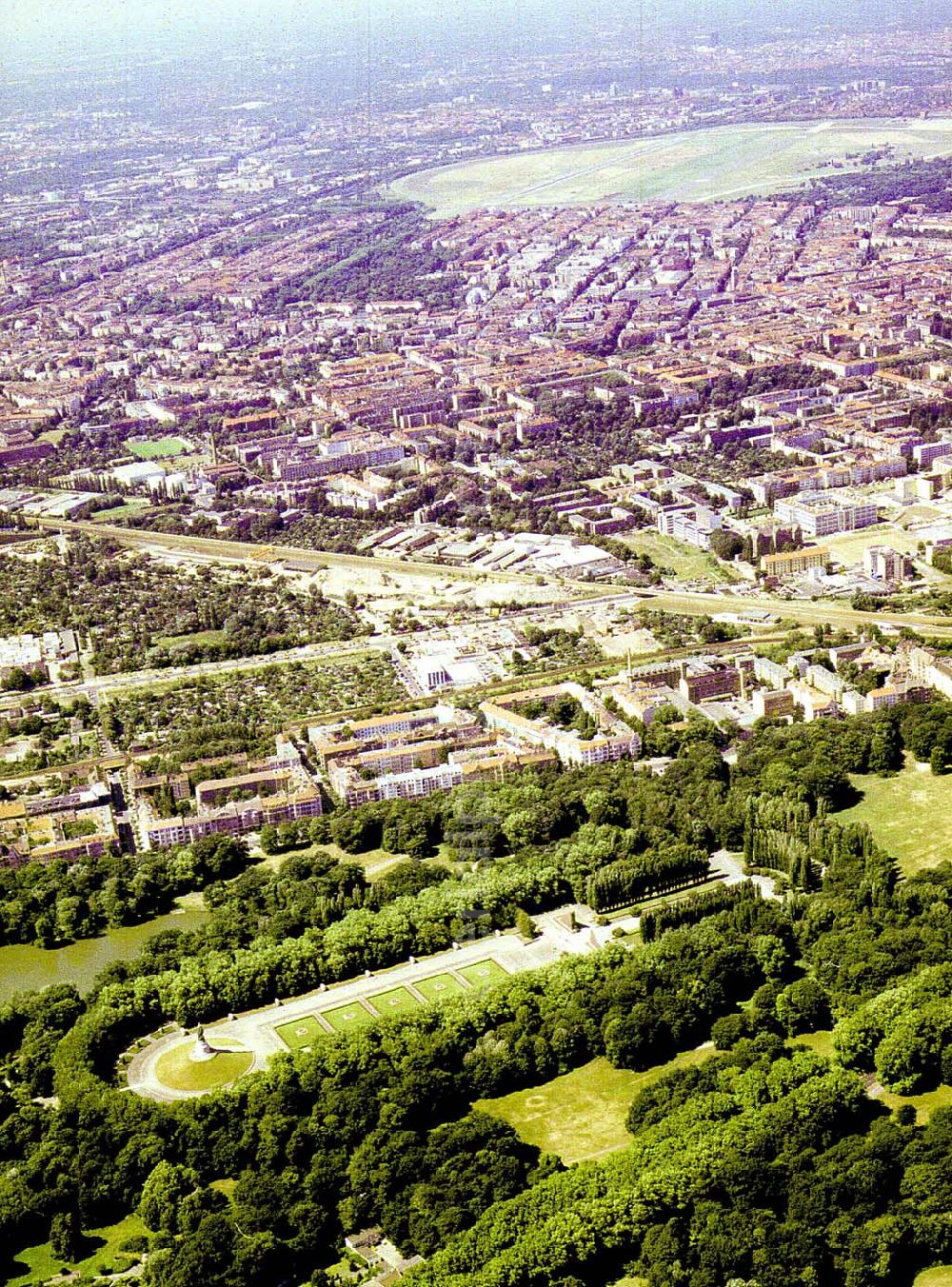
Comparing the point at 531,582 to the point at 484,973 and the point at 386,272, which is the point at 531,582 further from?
the point at 386,272

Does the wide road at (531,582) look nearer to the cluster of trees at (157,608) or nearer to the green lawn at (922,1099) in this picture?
the cluster of trees at (157,608)

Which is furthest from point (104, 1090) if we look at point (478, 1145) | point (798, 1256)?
point (798, 1256)

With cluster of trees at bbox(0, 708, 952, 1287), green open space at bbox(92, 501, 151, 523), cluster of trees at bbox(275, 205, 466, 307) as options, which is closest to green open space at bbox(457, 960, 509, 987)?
cluster of trees at bbox(0, 708, 952, 1287)

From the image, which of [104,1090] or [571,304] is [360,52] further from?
[104,1090]

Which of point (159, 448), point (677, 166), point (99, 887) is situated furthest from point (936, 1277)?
point (677, 166)

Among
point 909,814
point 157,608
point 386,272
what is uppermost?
point 386,272

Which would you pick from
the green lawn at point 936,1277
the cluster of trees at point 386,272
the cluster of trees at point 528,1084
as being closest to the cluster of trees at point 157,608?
the cluster of trees at point 528,1084
